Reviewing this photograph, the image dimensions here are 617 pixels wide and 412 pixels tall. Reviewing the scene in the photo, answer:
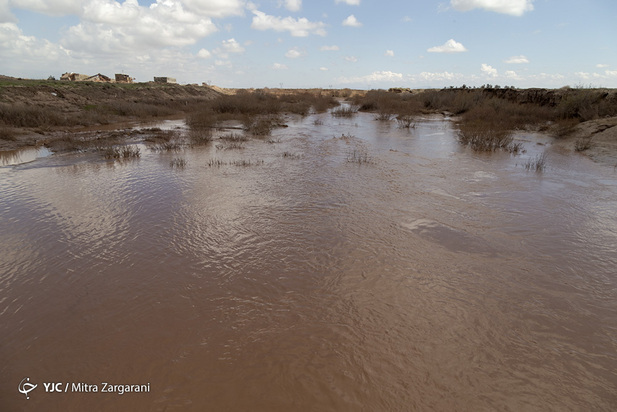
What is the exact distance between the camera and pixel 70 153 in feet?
34.1

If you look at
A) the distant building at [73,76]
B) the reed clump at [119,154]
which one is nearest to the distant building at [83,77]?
the distant building at [73,76]

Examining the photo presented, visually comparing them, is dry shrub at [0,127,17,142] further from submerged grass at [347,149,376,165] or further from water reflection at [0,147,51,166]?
submerged grass at [347,149,376,165]

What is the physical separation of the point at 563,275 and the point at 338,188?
4378 millimetres

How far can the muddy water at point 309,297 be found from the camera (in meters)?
2.41

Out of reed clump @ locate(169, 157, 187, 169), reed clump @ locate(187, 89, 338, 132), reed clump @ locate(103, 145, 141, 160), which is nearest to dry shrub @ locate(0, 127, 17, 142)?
reed clump @ locate(103, 145, 141, 160)

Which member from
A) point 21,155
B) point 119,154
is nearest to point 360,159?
point 119,154

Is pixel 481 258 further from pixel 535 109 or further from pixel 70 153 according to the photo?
pixel 535 109

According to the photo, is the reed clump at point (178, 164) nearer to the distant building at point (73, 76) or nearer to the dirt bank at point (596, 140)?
the dirt bank at point (596, 140)

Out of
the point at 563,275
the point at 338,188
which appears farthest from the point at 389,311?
the point at 338,188

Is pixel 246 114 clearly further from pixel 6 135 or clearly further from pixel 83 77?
pixel 83 77

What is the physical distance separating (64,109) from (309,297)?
22006 millimetres

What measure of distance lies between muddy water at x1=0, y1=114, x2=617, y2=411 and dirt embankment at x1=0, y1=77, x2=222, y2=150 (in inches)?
332

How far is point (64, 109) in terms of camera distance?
18.3 m

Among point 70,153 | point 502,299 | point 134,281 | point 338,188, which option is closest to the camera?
point 502,299
